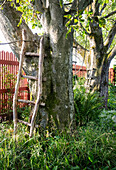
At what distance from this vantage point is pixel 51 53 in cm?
326

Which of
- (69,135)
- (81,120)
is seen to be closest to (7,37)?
(69,135)

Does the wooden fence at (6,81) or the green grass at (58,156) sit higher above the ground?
the wooden fence at (6,81)

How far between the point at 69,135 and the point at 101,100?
2447 mm

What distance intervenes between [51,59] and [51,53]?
124mm

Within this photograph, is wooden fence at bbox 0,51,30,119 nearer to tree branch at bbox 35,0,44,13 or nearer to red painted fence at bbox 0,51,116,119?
red painted fence at bbox 0,51,116,119

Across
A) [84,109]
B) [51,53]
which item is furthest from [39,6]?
[84,109]

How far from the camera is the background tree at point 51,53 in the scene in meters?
3.12

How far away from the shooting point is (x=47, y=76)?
322cm

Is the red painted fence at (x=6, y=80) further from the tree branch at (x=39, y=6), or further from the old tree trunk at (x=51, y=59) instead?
the tree branch at (x=39, y=6)

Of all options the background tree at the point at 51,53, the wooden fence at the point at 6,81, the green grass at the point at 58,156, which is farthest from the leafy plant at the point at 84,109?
the wooden fence at the point at 6,81

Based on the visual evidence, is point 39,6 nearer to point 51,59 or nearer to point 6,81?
point 51,59

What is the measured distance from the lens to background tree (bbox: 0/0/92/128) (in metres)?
3.12

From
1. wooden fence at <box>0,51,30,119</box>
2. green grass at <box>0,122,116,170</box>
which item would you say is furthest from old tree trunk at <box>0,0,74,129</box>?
wooden fence at <box>0,51,30,119</box>

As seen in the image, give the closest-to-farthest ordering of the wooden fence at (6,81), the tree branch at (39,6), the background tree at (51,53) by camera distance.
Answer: the background tree at (51,53)
the tree branch at (39,6)
the wooden fence at (6,81)
